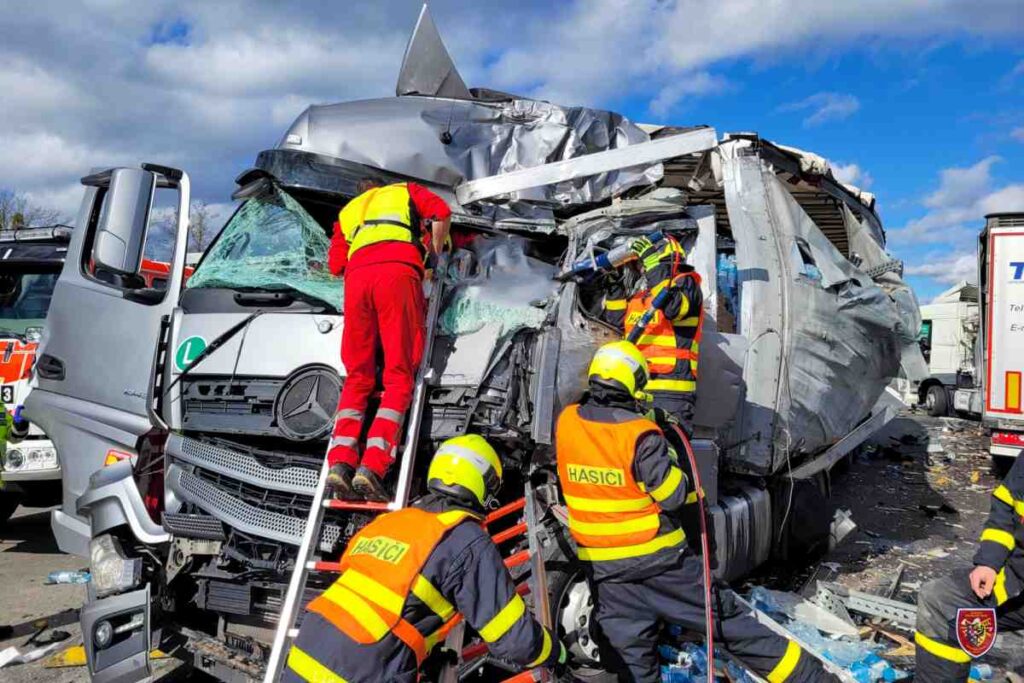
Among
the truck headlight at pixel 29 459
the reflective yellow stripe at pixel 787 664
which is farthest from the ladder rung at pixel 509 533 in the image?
the truck headlight at pixel 29 459

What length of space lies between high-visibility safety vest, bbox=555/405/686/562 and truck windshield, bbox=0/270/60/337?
5.81 m

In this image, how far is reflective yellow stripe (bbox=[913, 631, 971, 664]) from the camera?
3.12 m

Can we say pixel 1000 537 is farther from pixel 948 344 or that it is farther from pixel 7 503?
pixel 948 344

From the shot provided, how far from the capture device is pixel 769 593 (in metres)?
4.36

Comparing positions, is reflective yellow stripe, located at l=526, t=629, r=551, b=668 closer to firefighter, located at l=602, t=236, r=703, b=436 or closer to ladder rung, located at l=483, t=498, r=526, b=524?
ladder rung, located at l=483, t=498, r=526, b=524

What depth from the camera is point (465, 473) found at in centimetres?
252

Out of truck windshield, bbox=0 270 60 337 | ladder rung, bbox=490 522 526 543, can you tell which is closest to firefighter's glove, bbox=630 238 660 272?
ladder rung, bbox=490 522 526 543

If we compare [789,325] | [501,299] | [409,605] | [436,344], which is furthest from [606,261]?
[409,605]

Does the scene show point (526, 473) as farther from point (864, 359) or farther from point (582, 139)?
point (864, 359)

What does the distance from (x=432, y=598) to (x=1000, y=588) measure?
2.40m

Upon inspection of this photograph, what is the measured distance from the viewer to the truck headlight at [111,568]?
10.7ft

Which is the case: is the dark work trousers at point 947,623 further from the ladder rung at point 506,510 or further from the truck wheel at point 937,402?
the truck wheel at point 937,402

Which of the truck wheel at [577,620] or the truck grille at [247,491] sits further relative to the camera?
the truck wheel at [577,620]

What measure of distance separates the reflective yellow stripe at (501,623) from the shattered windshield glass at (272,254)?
1.75 metres
